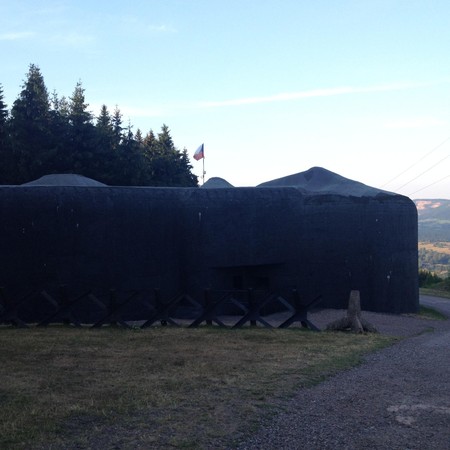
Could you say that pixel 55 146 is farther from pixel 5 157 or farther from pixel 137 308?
pixel 137 308

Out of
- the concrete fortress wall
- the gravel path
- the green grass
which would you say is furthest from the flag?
the gravel path

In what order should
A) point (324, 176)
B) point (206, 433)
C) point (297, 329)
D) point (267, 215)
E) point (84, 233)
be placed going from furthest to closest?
point (324, 176) < point (267, 215) < point (84, 233) < point (297, 329) < point (206, 433)

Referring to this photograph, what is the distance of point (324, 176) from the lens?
78.1 ft

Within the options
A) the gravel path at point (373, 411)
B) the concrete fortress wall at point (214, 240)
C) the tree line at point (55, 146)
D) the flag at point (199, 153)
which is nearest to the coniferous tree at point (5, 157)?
the tree line at point (55, 146)

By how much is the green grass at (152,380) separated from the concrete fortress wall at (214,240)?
359 cm

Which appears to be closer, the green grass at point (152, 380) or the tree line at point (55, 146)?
the green grass at point (152, 380)

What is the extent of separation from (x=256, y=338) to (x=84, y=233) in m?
6.21

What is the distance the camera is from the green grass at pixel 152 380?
617 centimetres

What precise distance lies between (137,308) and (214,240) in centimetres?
277

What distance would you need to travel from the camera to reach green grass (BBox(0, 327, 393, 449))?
6.17m

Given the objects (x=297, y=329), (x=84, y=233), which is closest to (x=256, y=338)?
(x=297, y=329)

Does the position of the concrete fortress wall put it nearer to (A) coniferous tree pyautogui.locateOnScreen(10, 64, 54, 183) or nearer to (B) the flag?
(B) the flag

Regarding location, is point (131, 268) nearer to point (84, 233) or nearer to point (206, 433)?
point (84, 233)

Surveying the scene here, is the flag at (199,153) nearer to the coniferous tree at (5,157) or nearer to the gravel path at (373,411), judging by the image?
the coniferous tree at (5,157)
